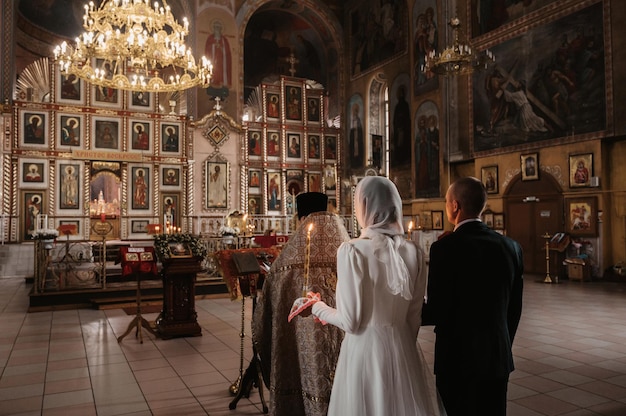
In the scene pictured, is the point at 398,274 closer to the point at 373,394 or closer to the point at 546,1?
the point at 373,394

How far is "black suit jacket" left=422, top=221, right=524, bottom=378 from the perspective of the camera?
225 cm

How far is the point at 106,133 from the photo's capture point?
16.4 meters

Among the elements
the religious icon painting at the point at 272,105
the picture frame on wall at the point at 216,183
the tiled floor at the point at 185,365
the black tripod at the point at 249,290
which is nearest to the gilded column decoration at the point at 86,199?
the picture frame on wall at the point at 216,183

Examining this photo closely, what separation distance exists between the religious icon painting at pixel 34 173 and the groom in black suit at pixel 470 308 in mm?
16009

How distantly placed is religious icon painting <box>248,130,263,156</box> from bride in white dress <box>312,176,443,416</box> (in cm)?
1826

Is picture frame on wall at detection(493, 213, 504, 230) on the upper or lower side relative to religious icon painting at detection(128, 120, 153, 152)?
lower

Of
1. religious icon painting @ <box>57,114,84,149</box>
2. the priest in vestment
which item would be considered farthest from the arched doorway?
religious icon painting @ <box>57,114,84,149</box>

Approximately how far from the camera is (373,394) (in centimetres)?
214

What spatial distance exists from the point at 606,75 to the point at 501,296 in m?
12.1

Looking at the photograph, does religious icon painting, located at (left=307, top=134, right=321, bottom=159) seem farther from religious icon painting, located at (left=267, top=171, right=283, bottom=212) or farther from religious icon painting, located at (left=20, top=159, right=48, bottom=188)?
religious icon painting, located at (left=20, top=159, right=48, bottom=188)

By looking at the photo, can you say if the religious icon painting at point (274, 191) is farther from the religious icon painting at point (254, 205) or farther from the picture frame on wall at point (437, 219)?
the picture frame on wall at point (437, 219)

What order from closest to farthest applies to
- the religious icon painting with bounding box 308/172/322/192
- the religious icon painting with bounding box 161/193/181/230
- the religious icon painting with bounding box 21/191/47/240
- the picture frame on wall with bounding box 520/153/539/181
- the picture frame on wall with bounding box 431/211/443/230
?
A: the picture frame on wall with bounding box 520/153/539/181 → the religious icon painting with bounding box 21/191/47/240 → the picture frame on wall with bounding box 431/211/443/230 → the religious icon painting with bounding box 161/193/181/230 → the religious icon painting with bounding box 308/172/322/192

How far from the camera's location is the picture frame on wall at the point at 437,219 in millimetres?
16812

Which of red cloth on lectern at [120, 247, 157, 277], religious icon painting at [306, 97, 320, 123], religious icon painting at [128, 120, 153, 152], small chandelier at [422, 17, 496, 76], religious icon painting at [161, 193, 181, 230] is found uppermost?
religious icon painting at [306, 97, 320, 123]
